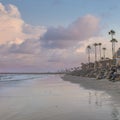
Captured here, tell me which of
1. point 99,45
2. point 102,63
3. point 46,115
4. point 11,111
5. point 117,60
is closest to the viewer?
point 46,115

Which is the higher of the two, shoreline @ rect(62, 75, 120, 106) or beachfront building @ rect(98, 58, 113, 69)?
beachfront building @ rect(98, 58, 113, 69)

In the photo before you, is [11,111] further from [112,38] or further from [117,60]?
[112,38]

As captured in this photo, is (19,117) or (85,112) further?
(85,112)

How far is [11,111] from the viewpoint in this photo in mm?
24766

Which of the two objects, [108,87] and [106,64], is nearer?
[108,87]

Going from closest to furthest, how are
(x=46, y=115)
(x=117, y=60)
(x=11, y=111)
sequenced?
(x=46, y=115) < (x=11, y=111) < (x=117, y=60)

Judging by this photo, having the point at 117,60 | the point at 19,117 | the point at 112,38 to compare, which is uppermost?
the point at 112,38

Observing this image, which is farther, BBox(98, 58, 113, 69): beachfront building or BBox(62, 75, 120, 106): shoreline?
BBox(98, 58, 113, 69): beachfront building

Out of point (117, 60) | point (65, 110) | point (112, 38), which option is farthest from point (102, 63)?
point (65, 110)

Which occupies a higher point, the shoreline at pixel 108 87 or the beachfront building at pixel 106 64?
the beachfront building at pixel 106 64

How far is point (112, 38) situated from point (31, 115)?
11995cm

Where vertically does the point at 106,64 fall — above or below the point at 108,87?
above

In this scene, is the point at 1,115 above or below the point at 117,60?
below

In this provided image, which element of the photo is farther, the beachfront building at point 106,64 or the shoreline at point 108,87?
the beachfront building at point 106,64
